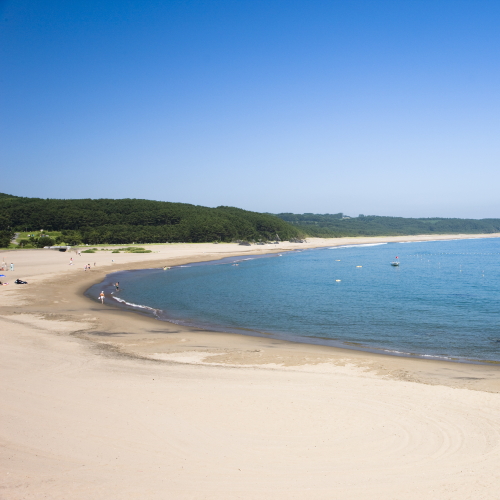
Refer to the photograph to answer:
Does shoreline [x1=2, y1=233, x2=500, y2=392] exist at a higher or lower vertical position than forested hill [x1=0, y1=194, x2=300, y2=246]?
lower

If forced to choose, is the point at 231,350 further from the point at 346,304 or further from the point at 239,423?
the point at 346,304

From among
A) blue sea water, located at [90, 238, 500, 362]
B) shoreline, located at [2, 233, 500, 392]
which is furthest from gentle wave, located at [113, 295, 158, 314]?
shoreline, located at [2, 233, 500, 392]

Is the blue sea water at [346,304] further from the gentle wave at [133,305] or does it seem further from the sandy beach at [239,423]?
the sandy beach at [239,423]

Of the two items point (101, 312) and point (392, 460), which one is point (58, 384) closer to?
point (392, 460)

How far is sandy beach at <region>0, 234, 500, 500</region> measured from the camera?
786 cm

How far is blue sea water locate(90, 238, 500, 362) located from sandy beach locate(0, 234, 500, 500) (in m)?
3.84

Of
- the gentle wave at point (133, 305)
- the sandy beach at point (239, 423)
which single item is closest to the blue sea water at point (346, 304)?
the gentle wave at point (133, 305)

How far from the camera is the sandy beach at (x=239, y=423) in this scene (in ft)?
25.8

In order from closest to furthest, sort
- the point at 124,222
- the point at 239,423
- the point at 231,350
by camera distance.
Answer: the point at 239,423, the point at 231,350, the point at 124,222

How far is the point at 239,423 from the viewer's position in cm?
1034

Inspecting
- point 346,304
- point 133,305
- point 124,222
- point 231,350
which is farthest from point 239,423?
point 124,222

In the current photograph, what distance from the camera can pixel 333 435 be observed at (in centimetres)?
982

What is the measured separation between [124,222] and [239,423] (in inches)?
3877

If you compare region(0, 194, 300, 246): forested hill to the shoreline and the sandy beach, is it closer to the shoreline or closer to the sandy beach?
the shoreline
